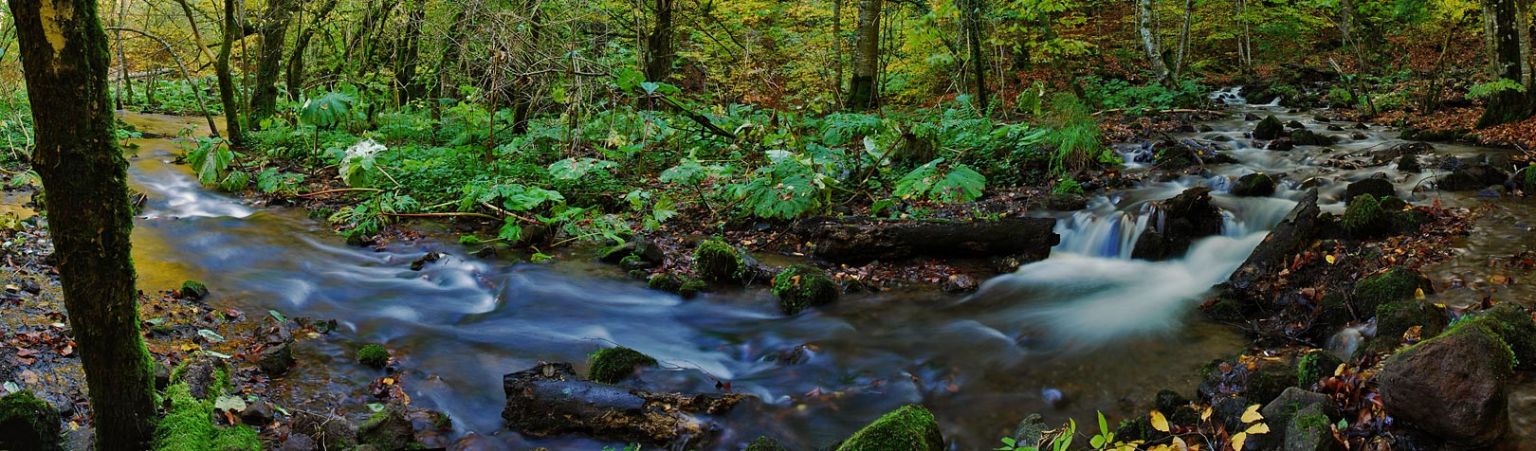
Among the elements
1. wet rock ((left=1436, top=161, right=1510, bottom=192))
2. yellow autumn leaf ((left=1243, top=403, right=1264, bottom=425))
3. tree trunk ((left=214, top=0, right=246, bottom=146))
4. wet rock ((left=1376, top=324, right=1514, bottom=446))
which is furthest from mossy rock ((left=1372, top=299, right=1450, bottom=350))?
tree trunk ((left=214, top=0, right=246, bottom=146))

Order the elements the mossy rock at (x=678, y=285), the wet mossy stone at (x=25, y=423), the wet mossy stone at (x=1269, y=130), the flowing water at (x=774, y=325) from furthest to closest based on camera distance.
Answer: the wet mossy stone at (x=1269, y=130) < the mossy rock at (x=678, y=285) < the flowing water at (x=774, y=325) < the wet mossy stone at (x=25, y=423)

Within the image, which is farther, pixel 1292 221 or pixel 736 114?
pixel 736 114

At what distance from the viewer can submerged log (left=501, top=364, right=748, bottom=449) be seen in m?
4.65

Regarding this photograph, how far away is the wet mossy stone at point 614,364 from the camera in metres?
5.39

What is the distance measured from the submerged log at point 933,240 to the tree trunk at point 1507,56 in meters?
7.97

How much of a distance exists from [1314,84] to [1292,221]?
14908mm

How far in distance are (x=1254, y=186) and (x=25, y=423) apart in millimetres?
10283

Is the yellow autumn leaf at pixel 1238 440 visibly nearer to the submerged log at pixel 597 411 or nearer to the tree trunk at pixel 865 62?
the submerged log at pixel 597 411

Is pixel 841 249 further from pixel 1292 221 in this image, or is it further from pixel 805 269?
pixel 1292 221

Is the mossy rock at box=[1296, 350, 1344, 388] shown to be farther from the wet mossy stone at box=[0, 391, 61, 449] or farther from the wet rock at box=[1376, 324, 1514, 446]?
the wet mossy stone at box=[0, 391, 61, 449]

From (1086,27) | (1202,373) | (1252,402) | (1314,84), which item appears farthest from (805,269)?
(1086,27)

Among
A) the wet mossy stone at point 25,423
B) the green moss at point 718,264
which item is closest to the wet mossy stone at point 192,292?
the wet mossy stone at point 25,423

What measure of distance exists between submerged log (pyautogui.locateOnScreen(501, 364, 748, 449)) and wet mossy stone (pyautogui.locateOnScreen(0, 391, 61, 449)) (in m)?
2.06

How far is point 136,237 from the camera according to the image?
26.6ft
